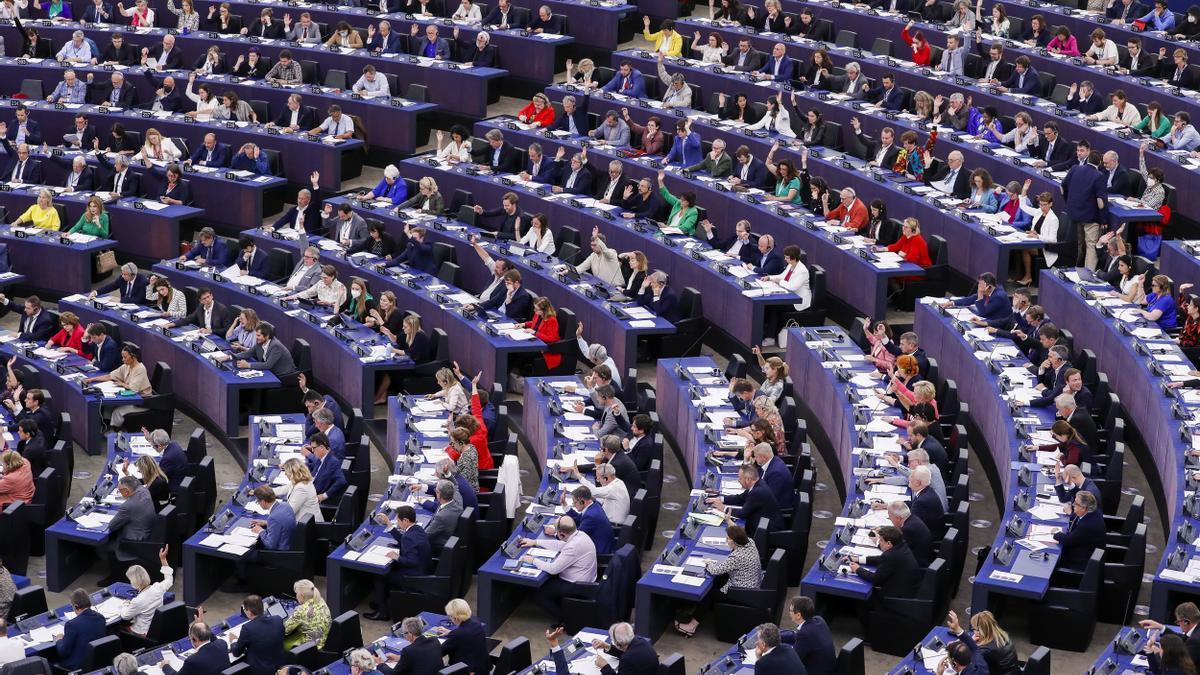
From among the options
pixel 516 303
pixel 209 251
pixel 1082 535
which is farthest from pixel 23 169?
pixel 1082 535

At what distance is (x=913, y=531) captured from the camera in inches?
602

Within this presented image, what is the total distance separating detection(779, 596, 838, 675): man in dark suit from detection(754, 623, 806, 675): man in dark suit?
1.01 feet

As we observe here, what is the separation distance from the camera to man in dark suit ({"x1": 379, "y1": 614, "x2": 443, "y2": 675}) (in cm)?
1401

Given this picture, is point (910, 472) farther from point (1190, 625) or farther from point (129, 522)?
point (129, 522)

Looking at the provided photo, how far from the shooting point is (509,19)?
100 feet

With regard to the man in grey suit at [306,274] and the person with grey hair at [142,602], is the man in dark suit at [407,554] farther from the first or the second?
the man in grey suit at [306,274]

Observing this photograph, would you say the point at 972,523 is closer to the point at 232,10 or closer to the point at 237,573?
the point at 237,573

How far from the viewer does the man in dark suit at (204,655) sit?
14211mm

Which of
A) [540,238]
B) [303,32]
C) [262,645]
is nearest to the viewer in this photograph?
[262,645]

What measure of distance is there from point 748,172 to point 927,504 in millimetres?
9660

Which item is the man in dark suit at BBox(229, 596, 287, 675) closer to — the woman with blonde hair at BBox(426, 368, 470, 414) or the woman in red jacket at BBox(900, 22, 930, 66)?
the woman with blonde hair at BBox(426, 368, 470, 414)

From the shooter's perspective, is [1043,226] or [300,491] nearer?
[300,491]

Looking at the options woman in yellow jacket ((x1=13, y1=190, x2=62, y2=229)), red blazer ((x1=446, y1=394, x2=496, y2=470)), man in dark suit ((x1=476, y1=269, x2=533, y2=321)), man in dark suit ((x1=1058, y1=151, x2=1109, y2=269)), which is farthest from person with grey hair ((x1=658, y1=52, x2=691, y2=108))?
red blazer ((x1=446, y1=394, x2=496, y2=470))

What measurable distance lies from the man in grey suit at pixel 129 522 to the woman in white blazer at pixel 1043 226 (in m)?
10.7
